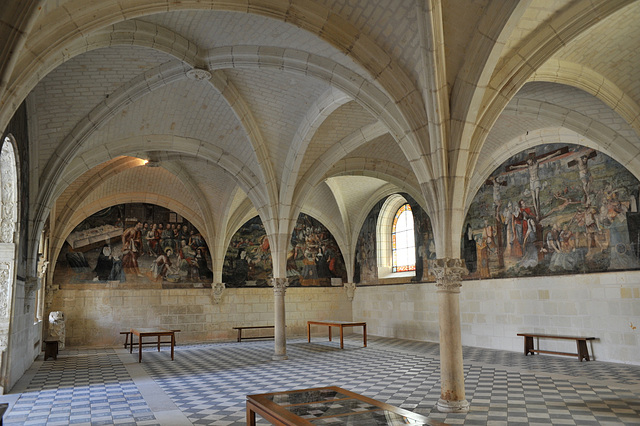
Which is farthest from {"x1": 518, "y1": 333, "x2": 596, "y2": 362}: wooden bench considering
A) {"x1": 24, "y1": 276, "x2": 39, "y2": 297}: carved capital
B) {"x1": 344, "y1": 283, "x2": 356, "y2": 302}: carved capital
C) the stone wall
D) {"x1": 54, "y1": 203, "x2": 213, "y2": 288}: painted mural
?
{"x1": 54, "y1": 203, "x2": 213, "y2": 288}: painted mural

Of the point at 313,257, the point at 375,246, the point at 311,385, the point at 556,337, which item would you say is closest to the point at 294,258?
the point at 313,257

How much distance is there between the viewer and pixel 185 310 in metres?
17.4

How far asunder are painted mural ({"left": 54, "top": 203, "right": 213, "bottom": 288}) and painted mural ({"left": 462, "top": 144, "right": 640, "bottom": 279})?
375 inches

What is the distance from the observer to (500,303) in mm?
12953

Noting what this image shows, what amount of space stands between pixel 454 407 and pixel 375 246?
12247mm

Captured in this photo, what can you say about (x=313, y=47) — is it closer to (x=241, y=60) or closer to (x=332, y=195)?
(x=241, y=60)

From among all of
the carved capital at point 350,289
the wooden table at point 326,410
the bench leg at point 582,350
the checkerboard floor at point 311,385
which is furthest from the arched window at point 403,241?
the wooden table at point 326,410

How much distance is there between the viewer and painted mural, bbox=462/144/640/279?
10.2 meters

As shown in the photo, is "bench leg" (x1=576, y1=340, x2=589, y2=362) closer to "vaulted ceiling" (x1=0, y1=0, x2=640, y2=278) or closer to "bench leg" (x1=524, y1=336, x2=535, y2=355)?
"bench leg" (x1=524, y1=336, x2=535, y2=355)

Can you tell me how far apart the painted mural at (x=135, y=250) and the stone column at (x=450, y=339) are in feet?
41.5

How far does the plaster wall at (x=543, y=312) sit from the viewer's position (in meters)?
10.0

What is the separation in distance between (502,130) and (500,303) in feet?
14.7

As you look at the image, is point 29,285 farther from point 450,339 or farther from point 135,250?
point 450,339

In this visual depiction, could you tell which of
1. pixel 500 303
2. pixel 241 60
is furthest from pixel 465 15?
pixel 500 303
